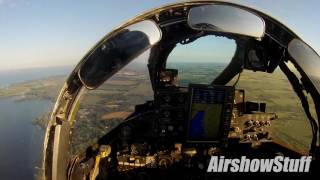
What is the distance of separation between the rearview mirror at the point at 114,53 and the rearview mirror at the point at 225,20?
0.68 m

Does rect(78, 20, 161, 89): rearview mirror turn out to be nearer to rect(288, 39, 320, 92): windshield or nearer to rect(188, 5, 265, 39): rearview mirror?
rect(188, 5, 265, 39): rearview mirror

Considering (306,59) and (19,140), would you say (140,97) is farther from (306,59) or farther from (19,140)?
(19,140)

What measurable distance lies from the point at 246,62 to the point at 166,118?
1561mm

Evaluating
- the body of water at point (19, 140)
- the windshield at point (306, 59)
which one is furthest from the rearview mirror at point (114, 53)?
the body of water at point (19, 140)

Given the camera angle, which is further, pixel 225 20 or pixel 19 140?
pixel 19 140

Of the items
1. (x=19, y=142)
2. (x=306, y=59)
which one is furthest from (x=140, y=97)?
(x=19, y=142)

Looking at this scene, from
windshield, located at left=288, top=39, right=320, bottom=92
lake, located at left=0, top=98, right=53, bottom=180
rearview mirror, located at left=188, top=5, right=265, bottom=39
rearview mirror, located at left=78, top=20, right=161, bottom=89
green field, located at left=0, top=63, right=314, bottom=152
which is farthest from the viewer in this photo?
lake, located at left=0, top=98, right=53, bottom=180

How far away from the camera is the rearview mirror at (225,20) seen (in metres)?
5.10

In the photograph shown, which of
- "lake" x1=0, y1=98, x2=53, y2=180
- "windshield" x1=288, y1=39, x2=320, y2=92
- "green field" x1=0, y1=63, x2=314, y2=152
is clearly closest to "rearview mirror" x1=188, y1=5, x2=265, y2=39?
"windshield" x1=288, y1=39, x2=320, y2=92

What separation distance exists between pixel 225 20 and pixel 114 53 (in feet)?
4.99

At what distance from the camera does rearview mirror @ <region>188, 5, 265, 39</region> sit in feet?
16.7

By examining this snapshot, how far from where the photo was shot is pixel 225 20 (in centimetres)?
510

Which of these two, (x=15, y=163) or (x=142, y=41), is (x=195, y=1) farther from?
(x=15, y=163)

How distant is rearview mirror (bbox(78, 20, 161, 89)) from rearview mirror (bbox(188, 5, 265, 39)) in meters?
0.68
